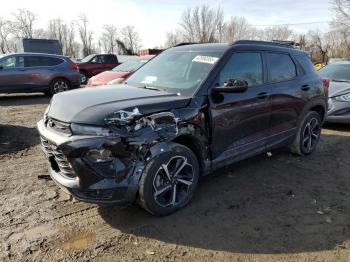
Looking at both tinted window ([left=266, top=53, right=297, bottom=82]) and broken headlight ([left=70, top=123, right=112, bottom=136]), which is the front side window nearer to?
tinted window ([left=266, top=53, right=297, bottom=82])

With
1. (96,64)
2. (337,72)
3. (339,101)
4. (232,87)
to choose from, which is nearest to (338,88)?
(339,101)

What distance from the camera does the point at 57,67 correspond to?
13625 mm

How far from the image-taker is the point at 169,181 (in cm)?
381

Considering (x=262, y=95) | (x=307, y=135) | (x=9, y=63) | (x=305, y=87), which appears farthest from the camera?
(x=9, y=63)

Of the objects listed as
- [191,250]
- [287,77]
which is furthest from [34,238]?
[287,77]

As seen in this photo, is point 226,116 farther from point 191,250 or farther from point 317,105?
point 317,105

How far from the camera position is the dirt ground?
10.8 ft

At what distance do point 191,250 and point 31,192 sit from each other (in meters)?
2.25

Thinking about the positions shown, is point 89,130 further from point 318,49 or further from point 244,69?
point 318,49

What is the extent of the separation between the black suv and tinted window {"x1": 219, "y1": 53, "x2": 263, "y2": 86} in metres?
0.01

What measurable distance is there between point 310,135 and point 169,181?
3405 millimetres

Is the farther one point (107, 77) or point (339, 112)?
point (107, 77)

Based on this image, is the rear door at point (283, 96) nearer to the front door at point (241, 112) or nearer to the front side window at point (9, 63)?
the front door at point (241, 112)

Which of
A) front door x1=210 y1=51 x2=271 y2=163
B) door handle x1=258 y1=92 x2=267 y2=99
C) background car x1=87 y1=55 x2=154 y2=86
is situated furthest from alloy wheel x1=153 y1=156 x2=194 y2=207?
background car x1=87 y1=55 x2=154 y2=86
